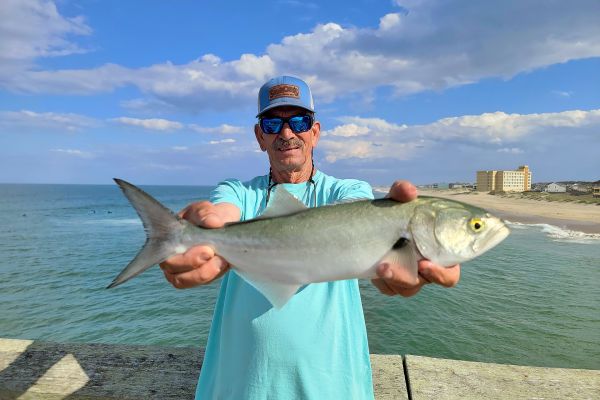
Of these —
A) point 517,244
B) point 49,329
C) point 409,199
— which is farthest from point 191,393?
point 517,244

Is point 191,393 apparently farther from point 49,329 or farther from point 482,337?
point 49,329

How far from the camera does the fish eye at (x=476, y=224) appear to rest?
3.00 meters

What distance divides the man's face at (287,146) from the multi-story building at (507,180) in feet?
516

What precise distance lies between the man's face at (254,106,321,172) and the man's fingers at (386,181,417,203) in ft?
3.87

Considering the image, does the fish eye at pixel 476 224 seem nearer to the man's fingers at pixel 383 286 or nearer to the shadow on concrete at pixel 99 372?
the man's fingers at pixel 383 286

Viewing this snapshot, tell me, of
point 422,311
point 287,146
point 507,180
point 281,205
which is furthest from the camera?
point 507,180

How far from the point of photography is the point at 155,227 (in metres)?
2.86

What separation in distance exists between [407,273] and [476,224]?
2.15ft

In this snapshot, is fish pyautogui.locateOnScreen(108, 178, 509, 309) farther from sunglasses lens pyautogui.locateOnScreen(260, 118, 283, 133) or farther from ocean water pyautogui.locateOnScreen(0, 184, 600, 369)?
ocean water pyautogui.locateOnScreen(0, 184, 600, 369)

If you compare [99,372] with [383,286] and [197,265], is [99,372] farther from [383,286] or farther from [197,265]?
[383,286]

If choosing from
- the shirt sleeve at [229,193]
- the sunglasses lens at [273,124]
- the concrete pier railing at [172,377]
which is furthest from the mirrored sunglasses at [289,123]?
the concrete pier railing at [172,377]

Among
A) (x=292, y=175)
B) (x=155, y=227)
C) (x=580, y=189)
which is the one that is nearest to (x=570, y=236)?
→ (x=292, y=175)

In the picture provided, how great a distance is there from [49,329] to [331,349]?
14.9 meters

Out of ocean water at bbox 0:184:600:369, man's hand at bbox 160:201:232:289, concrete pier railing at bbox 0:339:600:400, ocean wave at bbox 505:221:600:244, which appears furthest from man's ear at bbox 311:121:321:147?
ocean wave at bbox 505:221:600:244
